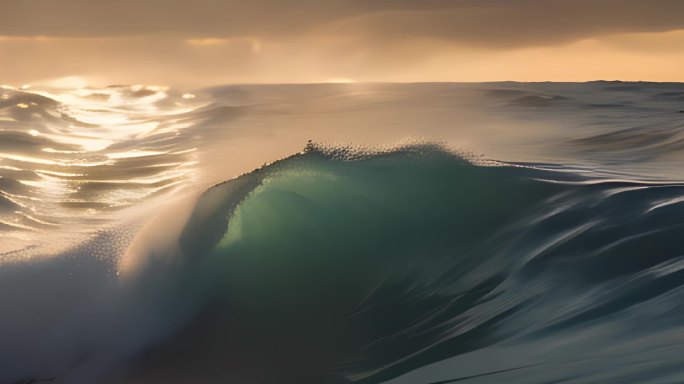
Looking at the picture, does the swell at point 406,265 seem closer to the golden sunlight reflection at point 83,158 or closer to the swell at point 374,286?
the swell at point 374,286

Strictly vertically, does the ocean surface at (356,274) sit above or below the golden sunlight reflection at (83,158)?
below

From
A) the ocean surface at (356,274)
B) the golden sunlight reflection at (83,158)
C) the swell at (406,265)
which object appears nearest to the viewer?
the ocean surface at (356,274)

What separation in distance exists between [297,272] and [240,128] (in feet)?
31.1

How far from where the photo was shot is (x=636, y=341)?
306cm

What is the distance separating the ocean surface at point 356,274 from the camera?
344 cm

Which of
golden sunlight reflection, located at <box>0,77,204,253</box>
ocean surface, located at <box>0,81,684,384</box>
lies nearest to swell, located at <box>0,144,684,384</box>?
ocean surface, located at <box>0,81,684,384</box>

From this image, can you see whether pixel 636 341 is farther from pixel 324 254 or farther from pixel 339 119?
pixel 339 119

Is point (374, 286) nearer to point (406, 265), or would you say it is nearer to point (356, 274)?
point (356, 274)

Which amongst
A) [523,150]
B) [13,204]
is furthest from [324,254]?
[523,150]

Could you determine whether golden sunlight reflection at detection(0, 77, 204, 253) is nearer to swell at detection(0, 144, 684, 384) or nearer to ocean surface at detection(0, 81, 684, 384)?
ocean surface at detection(0, 81, 684, 384)

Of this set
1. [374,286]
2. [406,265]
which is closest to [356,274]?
[374,286]

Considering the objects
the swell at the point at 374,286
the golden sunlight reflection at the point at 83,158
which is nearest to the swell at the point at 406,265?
the swell at the point at 374,286

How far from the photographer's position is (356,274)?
15.2 feet

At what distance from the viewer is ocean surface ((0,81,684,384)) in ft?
11.3
